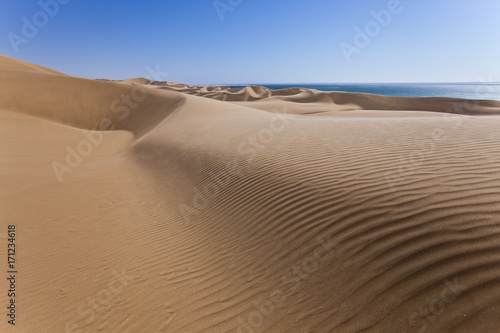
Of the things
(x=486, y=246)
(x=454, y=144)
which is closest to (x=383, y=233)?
(x=486, y=246)

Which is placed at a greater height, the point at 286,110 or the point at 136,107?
the point at 136,107

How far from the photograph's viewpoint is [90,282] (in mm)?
3766

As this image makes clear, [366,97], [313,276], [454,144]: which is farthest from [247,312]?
[366,97]

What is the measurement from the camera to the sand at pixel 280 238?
238 centimetres

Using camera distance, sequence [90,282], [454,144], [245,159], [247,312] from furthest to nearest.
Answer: [245,159] → [454,144] → [90,282] → [247,312]

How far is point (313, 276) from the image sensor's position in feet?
9.62

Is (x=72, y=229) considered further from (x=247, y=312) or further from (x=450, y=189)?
(x=450, y=189)

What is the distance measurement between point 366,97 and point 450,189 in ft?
120

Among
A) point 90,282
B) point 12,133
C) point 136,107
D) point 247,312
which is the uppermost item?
point 136,107

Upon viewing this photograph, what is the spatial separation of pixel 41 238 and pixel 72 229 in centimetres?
51

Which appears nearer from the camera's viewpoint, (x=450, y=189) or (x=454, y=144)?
(x=450, y=189)

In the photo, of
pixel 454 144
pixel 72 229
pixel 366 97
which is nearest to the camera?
pixel 454 144

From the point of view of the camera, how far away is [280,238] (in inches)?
145

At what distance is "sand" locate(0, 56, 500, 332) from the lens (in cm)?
238
